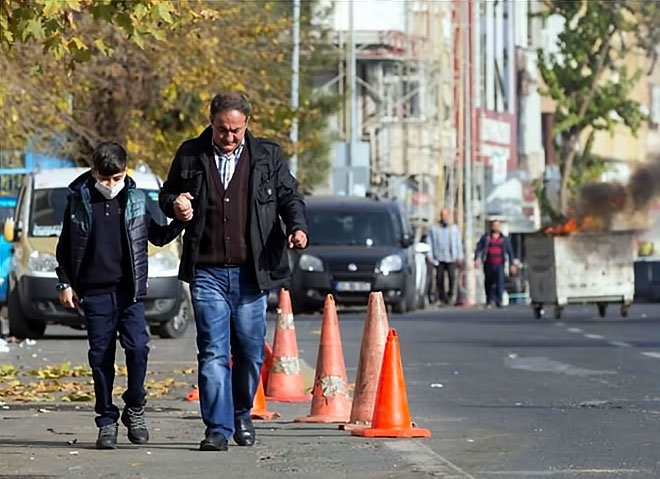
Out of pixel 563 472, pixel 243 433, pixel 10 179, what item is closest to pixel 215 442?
pixel 243 433

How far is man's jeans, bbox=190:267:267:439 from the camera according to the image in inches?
418

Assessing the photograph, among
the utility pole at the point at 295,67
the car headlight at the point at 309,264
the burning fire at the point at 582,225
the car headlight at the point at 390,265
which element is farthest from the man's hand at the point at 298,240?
the utility pole at the point at 295,67

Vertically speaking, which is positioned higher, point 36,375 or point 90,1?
point 90,1

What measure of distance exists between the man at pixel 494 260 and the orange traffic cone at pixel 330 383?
23797 millimetres

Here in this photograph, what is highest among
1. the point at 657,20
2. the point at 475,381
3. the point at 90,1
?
the point at 657,20

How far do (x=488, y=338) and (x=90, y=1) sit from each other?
1100 centimetres

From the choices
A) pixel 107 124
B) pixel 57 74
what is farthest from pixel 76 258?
pixel 107 124

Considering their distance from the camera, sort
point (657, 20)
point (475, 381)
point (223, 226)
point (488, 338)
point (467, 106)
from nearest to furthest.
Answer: point (223, 226) → point (475, 381) → point (488, 338) → point (657, 20) → point (467, 106)

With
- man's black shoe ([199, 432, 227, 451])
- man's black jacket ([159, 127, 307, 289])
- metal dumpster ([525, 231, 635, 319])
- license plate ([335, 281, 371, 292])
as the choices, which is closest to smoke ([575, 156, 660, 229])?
metal dumpster ([525, 231, 635, 319])

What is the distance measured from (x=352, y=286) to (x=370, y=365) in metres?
18.4

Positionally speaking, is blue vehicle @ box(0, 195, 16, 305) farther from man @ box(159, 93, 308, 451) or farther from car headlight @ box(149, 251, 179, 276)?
man @ box(159, 93, 308, 451)

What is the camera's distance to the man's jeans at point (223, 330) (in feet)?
34.8

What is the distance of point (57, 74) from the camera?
2917 centimetres

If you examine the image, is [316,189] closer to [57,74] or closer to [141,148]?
[141,148]
